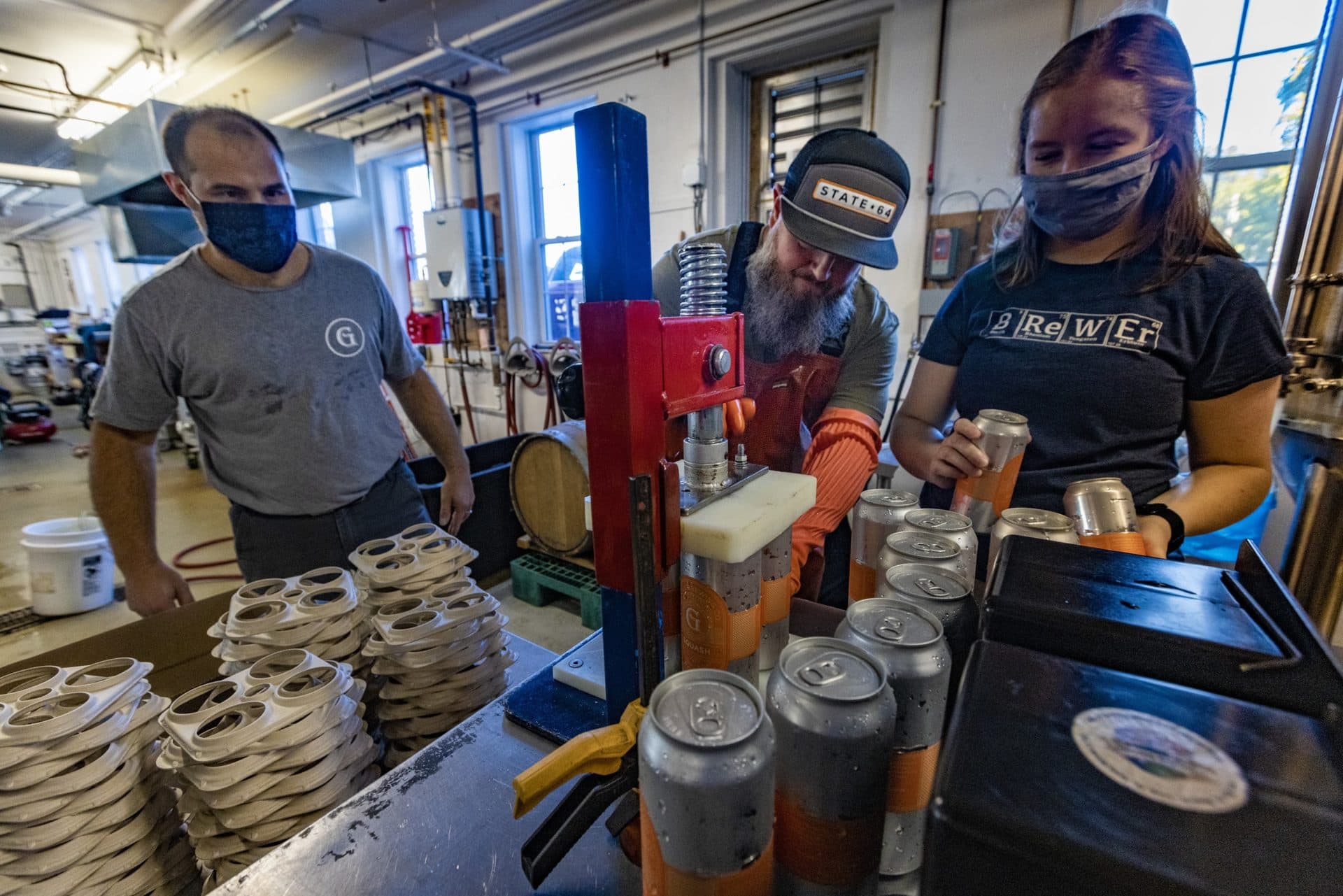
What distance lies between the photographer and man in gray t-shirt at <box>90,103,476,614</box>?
1.38m

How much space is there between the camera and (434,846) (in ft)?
2.00

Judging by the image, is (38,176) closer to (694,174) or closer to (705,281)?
(694,174)

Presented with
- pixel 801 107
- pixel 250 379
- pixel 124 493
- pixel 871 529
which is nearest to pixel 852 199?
pixel 871 529

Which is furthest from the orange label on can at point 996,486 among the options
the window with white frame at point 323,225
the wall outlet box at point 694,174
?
the window with white frame at point 323,225

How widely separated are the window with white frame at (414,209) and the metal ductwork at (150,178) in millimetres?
1072

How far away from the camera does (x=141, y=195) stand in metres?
3.92

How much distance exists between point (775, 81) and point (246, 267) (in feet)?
9.00

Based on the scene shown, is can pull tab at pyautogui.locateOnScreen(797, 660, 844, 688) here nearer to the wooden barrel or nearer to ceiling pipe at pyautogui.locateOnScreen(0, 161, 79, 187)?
the wooden barrel

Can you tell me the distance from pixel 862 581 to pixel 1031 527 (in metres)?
0.22

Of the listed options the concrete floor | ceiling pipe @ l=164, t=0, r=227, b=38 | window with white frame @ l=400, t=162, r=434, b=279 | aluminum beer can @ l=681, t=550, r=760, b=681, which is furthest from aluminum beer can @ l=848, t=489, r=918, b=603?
window with white frame @ l=400, t=162, r=434, b=279

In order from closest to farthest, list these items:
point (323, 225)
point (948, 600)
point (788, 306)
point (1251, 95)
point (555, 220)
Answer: point (948, 600) → point (788, 306) → point (1251, 95) → point (555, 220) → point (323, 225)

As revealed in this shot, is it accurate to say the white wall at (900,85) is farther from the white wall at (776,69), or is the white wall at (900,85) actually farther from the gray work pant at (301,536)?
the gray work pant at (301,536)

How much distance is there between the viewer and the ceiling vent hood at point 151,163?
10.9 feet

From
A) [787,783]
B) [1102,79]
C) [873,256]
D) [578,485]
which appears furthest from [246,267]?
[1102,79]
